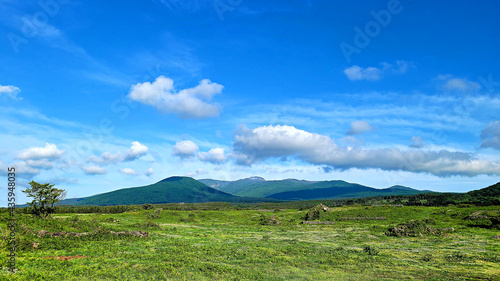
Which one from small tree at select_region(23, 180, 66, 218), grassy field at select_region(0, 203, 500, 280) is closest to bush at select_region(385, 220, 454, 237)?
grassy field at select_region(0, 203, 500, 280)

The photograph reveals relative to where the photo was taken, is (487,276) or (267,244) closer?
(487,276)

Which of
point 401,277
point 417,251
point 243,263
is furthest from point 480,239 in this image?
point 243,263

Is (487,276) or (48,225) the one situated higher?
(48,225)

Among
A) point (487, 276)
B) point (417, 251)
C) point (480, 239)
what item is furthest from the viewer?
point (480, 239)

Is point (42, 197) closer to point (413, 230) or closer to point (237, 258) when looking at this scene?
point (237, 258)

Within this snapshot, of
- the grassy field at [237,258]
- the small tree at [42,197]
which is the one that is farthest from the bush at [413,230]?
the small tree at [42,197]

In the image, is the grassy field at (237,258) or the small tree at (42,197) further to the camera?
the small tree at (42,197)

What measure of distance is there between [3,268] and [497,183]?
20071 cm

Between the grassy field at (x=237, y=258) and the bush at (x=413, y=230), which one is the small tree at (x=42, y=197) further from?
the bush at (x=413, y=230)

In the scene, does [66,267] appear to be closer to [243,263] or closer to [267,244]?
[243,263]

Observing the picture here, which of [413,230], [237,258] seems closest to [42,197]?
[237,258]

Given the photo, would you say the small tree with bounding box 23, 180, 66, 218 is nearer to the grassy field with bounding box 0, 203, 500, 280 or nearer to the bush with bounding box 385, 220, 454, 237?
the grassy field with bounding box 0, 203, 500, 280

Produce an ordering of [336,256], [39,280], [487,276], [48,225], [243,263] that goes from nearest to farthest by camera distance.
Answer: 1. [39,280]
2. [487,276]
3. [243,263]
4. [336,256]
5. [48,225]

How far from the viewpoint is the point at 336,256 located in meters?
34.0
